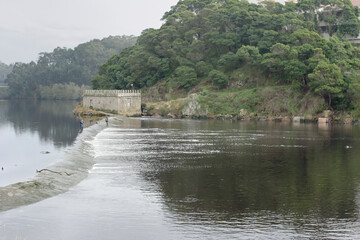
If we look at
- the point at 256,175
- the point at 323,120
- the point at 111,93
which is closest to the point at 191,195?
the point at 256,175

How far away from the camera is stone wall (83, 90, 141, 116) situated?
12288 centimetres

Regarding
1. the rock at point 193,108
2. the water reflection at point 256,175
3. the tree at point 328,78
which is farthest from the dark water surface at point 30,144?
the tree at point 328,78

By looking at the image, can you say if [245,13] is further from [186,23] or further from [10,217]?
[10,217]

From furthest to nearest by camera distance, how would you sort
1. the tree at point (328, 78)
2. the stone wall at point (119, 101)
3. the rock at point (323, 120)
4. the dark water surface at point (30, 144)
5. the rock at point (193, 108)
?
the stone wall at point (119, 101) → the rock at point (193, 108) → the rock at point (323, 120) → the tree at point (328, 78) → the dark water surface at point (30, 144)

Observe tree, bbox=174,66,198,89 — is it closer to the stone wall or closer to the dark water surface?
the stone wall

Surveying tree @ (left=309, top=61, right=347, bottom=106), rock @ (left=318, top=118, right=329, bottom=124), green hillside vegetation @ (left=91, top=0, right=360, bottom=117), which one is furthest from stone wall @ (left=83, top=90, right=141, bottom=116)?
rock @ (left=318, top=118, right=329, bottom=124)

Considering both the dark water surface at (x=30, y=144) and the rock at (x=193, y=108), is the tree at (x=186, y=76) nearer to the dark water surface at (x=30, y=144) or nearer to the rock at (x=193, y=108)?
the rock at (x=193, y=108)

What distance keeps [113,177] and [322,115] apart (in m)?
73.7

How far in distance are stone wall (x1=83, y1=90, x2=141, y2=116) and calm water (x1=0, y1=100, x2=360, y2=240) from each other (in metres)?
64.0

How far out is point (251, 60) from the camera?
118 metres

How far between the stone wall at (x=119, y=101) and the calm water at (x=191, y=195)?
6402cm

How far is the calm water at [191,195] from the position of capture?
2584 centimetres

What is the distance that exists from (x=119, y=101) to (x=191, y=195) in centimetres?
9141

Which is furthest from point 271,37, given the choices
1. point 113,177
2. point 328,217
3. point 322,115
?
point 328,217
